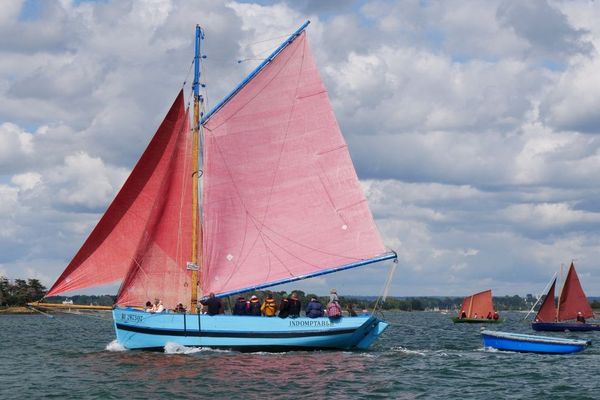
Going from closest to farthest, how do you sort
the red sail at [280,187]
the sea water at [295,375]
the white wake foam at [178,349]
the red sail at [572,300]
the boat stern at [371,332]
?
the sea water at [295,375] < the red sail at [280,187] < the white wake foam at [178,349] < the boat stern at [371,332] < the red sail at [572,300]

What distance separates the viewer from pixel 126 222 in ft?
155

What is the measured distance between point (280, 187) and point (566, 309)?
56.6 metres

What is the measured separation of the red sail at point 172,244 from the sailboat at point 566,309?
50.4 m

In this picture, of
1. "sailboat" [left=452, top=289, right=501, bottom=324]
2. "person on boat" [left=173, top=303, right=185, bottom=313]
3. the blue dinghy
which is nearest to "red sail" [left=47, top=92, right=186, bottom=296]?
"person on boat" [left=173, top=303, right=185, bottom=313]

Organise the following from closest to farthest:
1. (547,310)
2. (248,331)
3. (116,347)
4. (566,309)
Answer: (248,331), (116,347), (547,310), (566,309)

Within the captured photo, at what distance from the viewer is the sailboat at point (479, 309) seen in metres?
126

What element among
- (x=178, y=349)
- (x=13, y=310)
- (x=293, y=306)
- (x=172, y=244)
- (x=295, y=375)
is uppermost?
(x=13, y=310)

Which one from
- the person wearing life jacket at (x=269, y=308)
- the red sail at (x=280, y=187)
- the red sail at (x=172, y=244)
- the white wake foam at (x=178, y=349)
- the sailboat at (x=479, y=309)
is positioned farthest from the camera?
the sailboat at (x=479, y=309)

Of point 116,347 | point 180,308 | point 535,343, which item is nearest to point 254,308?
point 180,308

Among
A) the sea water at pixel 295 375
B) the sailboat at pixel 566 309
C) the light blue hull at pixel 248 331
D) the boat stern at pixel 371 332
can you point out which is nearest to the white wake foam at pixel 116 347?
the sea water at pixel 295 375

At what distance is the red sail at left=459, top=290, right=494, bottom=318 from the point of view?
417 feet

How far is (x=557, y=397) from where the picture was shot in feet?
115

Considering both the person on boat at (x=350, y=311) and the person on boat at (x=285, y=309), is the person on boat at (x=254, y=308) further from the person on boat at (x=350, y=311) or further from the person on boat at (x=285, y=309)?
the person on boat at (x=350, y=311)

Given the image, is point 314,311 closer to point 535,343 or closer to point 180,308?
point 180,308
